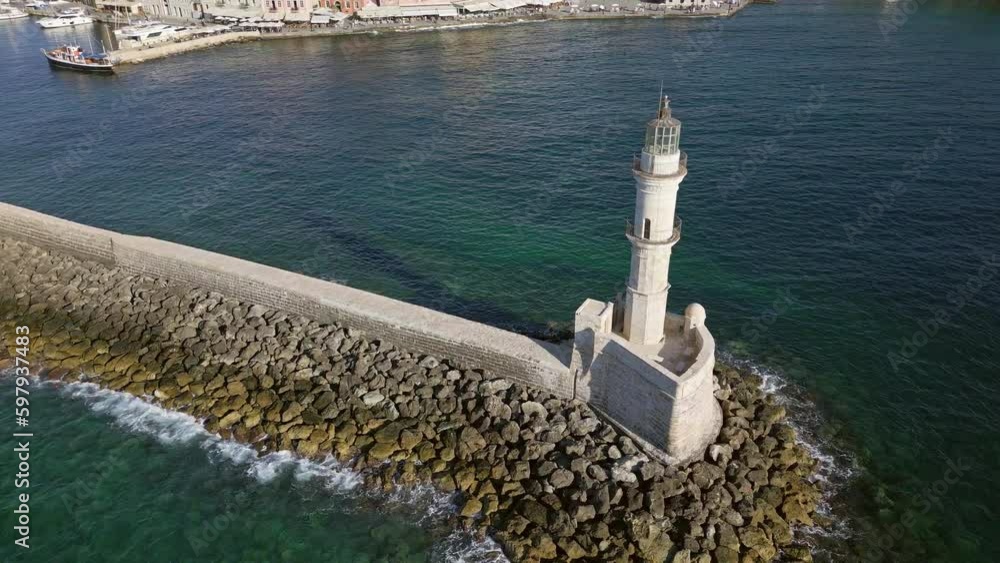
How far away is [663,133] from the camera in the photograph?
69.6 ft

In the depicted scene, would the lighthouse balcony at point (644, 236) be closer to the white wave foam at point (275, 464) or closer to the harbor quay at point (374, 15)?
the white wave foam at point (275, 464)

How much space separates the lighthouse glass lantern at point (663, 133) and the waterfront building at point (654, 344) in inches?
1.2

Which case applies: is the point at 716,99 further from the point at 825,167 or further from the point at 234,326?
Answer: the point at 234,326

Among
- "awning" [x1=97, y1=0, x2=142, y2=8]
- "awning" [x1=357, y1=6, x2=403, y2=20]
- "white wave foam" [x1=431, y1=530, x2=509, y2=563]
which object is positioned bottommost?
"white wave foam" [x1=431, y1=530, x2=509, y2=563]

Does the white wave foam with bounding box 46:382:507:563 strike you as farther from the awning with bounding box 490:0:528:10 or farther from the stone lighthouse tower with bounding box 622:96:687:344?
the awning with bounding box 490:0:528:10

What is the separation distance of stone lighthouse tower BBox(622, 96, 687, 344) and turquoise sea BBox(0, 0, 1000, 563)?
7.31 metres

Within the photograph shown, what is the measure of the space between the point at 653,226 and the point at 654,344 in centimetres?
470

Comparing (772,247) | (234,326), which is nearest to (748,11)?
(772,247)

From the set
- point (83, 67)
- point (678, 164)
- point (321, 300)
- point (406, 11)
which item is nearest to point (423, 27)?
point (406, 11)

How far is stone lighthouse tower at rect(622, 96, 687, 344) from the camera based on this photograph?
70.5 ft

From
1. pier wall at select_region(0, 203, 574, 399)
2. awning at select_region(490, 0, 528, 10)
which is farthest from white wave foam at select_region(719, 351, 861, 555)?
awning at select_region(490, 0, 528, 10)

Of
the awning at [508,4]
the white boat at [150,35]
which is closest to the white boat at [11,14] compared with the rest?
the white boat at [150,35]

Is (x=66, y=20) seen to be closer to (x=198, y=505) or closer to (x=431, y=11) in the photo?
(x=431, y=11)

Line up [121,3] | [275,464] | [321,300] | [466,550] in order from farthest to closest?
1. [121,3]
2. [321,300]
3. [275,464]
4. [466,550]
